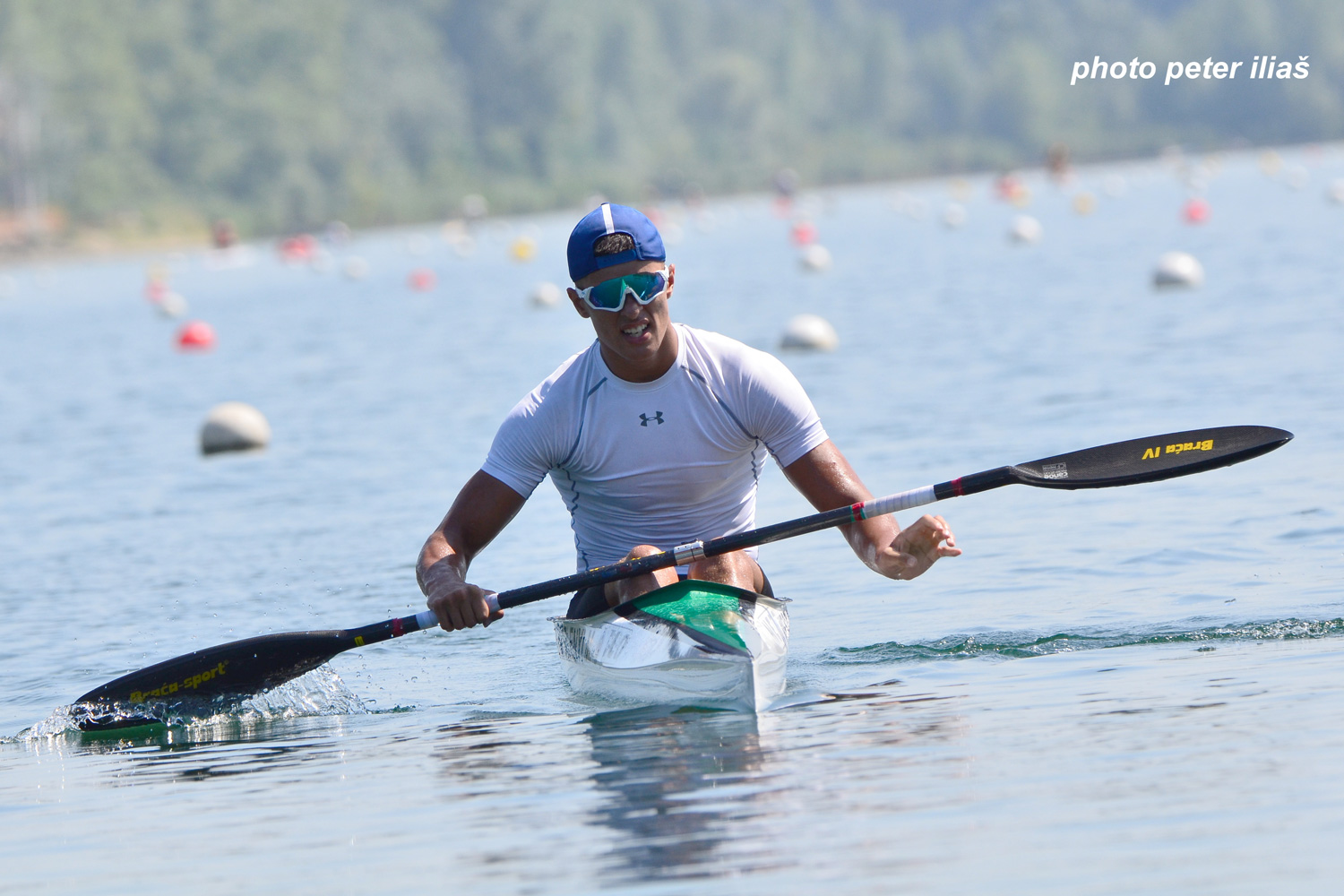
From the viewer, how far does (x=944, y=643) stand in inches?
308

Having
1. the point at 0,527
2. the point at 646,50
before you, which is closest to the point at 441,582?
the point at 0,527

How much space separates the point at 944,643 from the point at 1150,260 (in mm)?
24417

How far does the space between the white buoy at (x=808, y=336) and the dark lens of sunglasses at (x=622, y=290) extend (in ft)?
46.6

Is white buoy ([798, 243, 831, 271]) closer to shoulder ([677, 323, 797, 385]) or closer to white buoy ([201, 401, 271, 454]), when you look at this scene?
white buoy ([201, 401, 271, 454])

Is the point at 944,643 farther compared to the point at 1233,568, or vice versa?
the point at 1233,568

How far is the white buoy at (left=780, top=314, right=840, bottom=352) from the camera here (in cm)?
2070

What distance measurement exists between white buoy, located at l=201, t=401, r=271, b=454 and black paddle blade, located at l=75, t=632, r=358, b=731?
29.0ft

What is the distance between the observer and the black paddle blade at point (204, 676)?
7.61m

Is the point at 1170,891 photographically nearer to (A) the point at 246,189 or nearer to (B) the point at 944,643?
(B) the point at 944,643

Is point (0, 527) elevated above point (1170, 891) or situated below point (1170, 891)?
above

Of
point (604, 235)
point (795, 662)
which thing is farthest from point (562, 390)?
point (795, 662)

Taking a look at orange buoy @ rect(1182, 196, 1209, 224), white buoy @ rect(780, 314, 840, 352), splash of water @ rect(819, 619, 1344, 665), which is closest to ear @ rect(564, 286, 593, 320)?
splash of water @ rect(819, 619, 1344, 665)

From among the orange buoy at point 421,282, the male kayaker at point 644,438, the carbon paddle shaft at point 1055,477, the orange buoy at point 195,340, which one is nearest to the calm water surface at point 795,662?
the carbon paddle shaft at point 1055,477

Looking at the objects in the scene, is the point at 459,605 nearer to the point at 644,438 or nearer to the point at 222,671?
the point at 644,438
